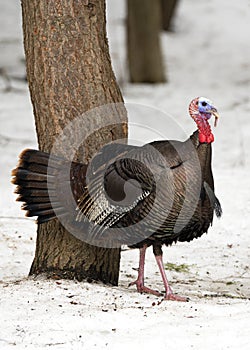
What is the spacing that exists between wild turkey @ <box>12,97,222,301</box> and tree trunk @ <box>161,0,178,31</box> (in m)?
11.0

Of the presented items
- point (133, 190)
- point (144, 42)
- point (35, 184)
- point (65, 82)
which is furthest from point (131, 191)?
point (144, 42)

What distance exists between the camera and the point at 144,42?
1305 cm

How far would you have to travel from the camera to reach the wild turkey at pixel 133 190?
427cm

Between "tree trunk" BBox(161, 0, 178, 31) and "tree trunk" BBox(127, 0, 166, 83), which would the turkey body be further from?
"tree trunk" BBox(161, 0, 178, 31)

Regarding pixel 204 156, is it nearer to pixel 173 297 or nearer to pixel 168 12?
pixel 173 297

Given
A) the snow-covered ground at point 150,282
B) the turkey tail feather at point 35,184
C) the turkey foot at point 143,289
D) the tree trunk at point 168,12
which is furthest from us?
the tree trunk at point 168,12

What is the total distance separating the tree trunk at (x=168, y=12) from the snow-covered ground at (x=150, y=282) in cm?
306

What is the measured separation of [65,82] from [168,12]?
11.4 meters

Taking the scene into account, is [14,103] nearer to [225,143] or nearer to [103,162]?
[225,143]

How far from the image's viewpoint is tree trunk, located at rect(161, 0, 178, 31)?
1516 centimetres

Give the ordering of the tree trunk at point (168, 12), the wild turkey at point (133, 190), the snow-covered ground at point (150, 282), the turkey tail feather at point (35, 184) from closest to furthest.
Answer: the snow-covered ground at point (150, 282)
the wild turkey at point (133, 190)
the turkey tail feather at point (35, 184)
the tree trunk at point (168, 12)

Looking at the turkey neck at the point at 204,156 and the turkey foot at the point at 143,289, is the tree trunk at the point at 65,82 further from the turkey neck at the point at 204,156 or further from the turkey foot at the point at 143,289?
the turkey neck at the point at 204,156

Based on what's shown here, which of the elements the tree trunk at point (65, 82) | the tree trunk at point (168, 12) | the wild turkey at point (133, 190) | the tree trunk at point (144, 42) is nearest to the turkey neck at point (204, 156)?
the wild turkey at point (133, 190)

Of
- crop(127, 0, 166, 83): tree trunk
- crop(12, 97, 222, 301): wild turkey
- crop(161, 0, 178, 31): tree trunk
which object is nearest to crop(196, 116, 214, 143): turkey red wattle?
crop(12, 97, 222, 301): wild turkey
